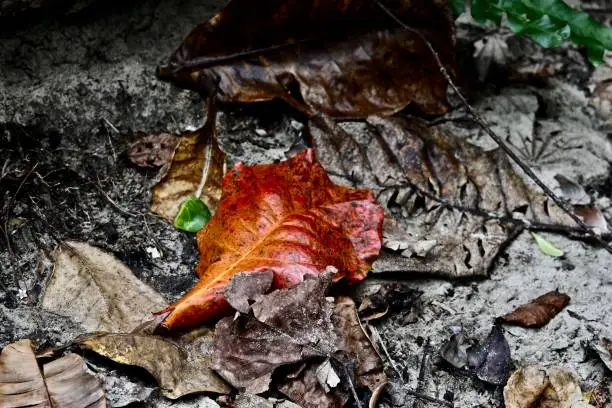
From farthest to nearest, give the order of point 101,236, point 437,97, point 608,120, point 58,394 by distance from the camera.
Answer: point 608,120
point 437,97
point 101,236
point 58,394

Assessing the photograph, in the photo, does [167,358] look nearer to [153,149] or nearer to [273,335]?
[273,335]

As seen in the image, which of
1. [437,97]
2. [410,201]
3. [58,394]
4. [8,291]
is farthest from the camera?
[437,97]

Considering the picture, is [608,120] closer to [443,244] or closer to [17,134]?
[443,244]

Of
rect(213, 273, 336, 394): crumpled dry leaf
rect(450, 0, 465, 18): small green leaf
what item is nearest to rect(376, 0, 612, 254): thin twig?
rect(450, 0, 465, 18): small green leaf

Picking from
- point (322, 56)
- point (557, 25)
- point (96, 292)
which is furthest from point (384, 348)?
point (557, 25)

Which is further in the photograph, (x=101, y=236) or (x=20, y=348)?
(x=101, y=236)

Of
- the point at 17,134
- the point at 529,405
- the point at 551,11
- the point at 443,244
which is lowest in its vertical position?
the point at 529,405

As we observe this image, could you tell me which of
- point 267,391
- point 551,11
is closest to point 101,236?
point 267,391
